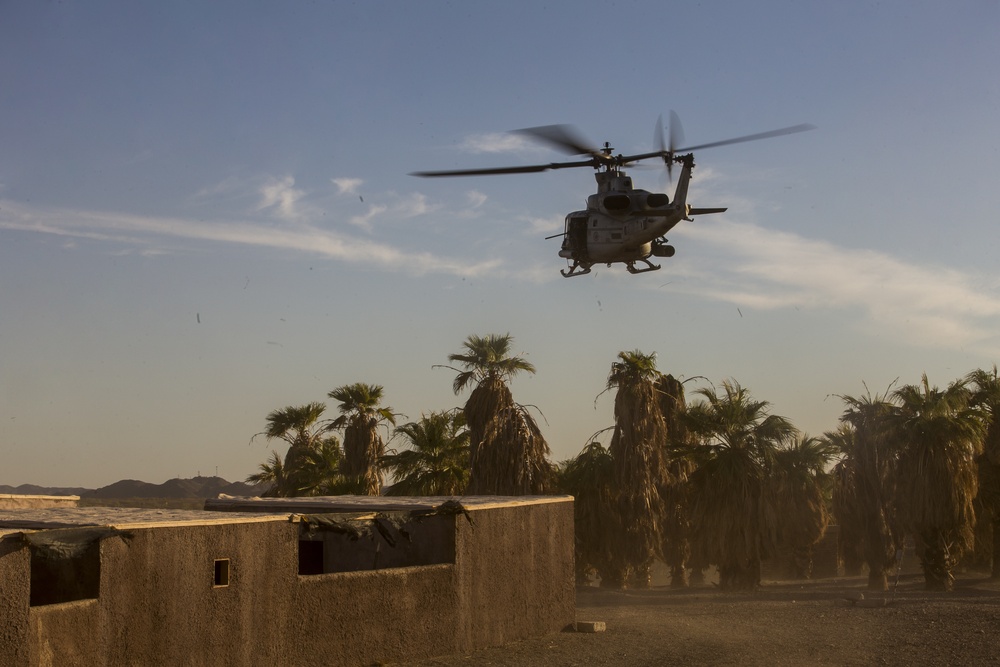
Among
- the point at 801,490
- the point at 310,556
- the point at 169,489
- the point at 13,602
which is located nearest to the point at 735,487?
the point at 801,490

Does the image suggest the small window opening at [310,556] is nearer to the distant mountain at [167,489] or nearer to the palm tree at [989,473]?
→ the palm tree at [989,473]

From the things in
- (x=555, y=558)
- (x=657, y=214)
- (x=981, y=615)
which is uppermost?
(x=657, y=214)

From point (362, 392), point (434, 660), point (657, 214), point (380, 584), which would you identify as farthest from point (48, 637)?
point (362, 392)

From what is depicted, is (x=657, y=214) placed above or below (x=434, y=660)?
above

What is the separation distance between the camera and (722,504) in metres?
35.1

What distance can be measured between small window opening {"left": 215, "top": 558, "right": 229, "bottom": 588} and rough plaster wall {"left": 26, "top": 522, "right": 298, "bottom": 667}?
0.09m

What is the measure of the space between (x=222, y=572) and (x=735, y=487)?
74.5 ft

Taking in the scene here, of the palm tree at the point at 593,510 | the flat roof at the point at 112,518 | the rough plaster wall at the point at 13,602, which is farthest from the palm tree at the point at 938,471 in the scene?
the rough plaster wall at the point at 13,602

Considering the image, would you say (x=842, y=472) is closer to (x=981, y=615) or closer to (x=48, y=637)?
(x=981, y=615)

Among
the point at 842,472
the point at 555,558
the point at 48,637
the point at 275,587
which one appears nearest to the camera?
the point at 48,637

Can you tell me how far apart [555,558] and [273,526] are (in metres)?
8.53

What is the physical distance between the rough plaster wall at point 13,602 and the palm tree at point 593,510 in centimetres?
2692

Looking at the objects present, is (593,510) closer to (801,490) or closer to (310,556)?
(801,490)

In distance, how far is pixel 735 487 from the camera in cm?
3494
